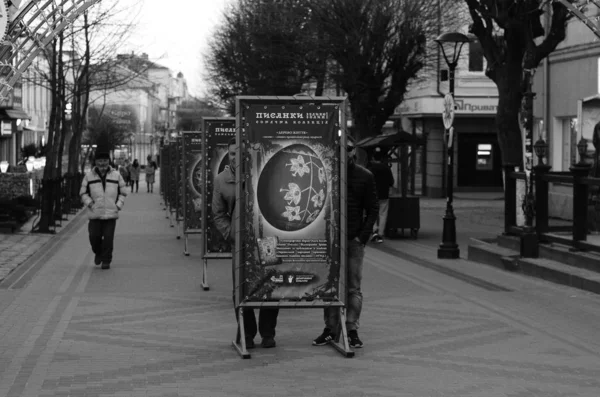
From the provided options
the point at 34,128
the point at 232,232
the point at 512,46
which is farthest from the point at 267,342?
the point at 34,128

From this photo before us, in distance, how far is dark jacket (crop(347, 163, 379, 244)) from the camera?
991cm

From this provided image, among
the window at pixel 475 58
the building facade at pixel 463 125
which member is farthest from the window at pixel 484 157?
the window at pixel 475 58

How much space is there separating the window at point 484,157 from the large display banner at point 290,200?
40580mm

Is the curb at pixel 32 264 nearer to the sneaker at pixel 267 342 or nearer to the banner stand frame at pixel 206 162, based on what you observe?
the banner stand frame at pixel 206 162

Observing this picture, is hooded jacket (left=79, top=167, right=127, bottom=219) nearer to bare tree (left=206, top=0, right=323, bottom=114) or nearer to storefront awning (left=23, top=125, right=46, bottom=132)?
bare tree (left=206, top=0, right=323, bottom=114)

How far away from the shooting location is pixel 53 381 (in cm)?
843

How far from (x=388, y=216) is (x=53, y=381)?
1629 centimetres

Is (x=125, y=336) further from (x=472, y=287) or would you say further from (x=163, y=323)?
(x=472, y=287)

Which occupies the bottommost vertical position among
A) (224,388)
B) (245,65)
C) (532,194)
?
(224,388)

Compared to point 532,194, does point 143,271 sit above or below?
below

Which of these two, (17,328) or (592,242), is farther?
(592,242)

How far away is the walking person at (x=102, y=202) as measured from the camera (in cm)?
1753

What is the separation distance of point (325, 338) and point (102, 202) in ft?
26.9

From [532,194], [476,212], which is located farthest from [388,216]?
[476,212]
